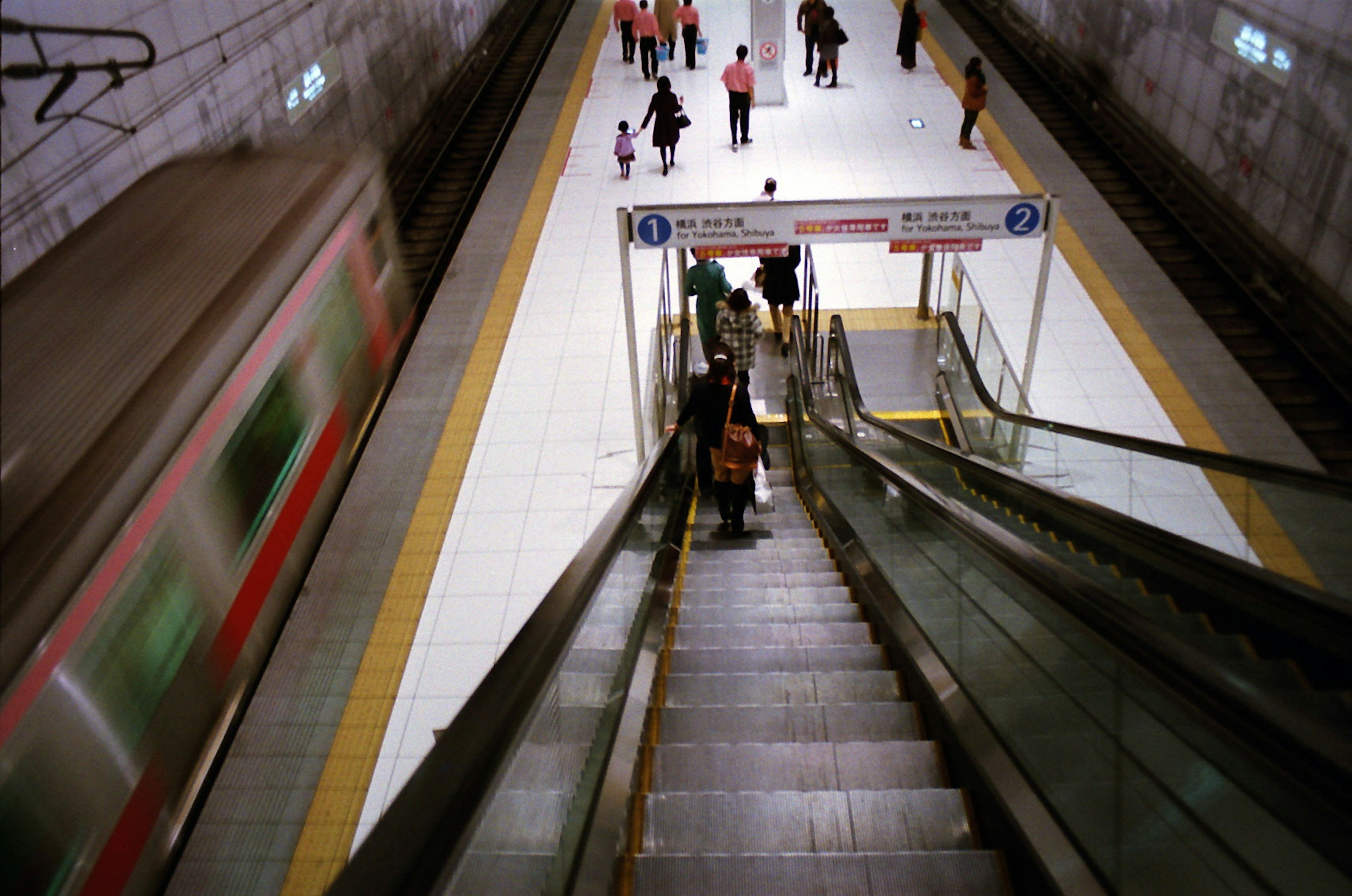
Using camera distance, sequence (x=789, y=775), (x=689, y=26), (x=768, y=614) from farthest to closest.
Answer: (x=689, y=26)
(x=768, y=614)
(x=789, y=775)

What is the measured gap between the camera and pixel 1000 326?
841 cm

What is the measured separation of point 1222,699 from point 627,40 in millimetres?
15592

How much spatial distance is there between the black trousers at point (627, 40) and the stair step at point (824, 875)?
581 inches

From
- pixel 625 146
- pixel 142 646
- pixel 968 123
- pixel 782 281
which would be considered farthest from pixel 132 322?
pixel 968 123

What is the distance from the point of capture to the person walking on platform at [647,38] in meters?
14.0

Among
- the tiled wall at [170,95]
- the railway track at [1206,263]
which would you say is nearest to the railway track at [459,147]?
the tiled wall at [170,95]

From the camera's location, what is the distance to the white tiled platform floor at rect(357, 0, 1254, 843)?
578cm

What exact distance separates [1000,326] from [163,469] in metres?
7.05

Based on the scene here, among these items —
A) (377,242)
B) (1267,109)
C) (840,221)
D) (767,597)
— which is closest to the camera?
(767,597)

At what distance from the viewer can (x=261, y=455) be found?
187 inches

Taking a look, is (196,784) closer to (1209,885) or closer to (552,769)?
(552,769)

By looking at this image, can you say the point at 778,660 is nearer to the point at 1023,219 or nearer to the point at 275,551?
the point at 275,551

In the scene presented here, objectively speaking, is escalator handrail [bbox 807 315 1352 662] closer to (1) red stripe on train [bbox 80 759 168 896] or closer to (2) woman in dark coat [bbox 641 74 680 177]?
(1) red stripe on train [bbox 80 759 168 896]

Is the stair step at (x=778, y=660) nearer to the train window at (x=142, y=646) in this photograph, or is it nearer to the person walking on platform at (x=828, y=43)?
the train window at (x=142, y=646)
